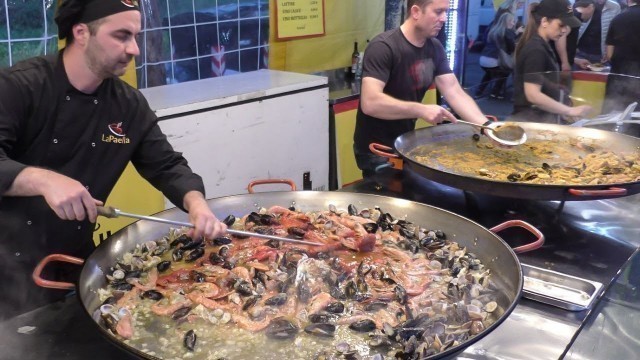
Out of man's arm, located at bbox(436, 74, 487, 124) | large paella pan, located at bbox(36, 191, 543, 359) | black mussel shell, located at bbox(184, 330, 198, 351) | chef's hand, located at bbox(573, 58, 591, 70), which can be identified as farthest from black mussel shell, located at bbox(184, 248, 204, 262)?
chef's hand, located at bbox(573, 58, 591, 70)

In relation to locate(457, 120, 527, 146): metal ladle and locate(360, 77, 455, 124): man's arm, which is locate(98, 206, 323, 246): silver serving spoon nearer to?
locate(360, 77, 455, 124): man's arm

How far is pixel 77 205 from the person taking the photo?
5.42 ft

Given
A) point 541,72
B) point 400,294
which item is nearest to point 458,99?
point 541,72

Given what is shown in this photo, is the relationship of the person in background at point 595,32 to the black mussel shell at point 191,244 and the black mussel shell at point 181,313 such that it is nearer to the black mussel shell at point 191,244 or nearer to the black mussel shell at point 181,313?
the black mussel shell at point 191,244

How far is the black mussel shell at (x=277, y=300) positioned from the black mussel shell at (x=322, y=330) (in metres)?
0.15

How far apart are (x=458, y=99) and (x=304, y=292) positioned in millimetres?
2246

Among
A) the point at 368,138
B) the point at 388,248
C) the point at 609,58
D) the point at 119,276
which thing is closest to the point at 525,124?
the point at 368,138

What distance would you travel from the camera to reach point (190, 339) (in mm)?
1517

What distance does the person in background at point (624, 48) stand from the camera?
4.77 m

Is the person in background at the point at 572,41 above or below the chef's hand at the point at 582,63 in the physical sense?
above

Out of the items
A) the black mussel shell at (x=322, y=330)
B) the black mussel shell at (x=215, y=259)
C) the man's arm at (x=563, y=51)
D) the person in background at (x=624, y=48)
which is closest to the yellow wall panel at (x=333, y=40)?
the man's arm at (x=563, y=51)

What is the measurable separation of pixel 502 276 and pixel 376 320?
0.44 meters

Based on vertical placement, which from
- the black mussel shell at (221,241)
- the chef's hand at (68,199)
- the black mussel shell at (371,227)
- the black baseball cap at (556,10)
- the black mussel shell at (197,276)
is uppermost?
the black baseball cap at (556,10)

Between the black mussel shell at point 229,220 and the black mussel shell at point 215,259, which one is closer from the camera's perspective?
the black mussel shell at point 215,259
